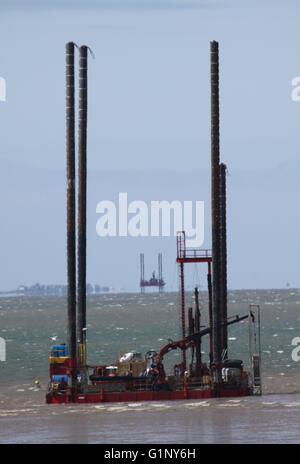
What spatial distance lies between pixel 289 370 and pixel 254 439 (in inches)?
1505

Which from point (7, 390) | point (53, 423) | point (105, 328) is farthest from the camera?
point (105, 328)

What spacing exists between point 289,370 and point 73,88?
31.3 meters

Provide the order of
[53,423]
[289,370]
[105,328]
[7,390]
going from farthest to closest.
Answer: [105,328] → [289,370] → [7,390] → [53,423]

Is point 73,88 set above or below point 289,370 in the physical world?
above

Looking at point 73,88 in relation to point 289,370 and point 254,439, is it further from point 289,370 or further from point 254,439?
point 289,370

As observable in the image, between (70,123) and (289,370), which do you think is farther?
(289,370)

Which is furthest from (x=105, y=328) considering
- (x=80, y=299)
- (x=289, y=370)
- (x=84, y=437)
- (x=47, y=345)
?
(x=84, y=437)

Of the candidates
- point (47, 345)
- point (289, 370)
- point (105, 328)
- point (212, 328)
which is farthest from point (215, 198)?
point (105, 328)

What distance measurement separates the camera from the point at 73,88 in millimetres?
51281

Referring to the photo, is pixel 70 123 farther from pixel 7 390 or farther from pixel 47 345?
pixel 47 345

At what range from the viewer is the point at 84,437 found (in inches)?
1580
